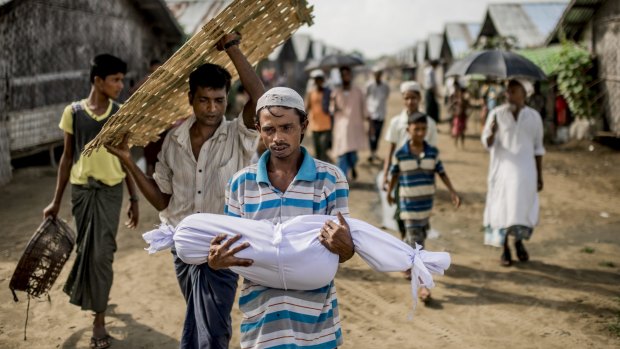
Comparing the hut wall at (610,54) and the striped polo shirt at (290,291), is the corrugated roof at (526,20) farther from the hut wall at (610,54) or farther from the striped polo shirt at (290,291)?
the striped polo shirt at (290,291)

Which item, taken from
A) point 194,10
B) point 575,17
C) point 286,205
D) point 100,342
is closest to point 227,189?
point 286,205

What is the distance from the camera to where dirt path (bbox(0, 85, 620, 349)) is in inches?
158

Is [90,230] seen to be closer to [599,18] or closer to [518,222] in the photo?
[518,222]

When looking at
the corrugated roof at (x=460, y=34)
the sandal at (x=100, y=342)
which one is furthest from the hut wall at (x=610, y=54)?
the sandal at (x=100, y=342)

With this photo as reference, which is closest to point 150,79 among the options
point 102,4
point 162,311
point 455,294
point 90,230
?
point 90,230

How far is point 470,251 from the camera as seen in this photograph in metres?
6.05

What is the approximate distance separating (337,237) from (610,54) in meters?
12.1

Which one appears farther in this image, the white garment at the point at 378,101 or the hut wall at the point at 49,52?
the white garment at the point at 378,101

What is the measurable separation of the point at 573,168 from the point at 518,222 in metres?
5.99

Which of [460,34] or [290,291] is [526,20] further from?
[290,291]

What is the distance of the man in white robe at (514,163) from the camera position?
536 cm

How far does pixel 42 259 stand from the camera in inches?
143

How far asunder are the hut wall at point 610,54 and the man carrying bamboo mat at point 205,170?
1108 centimetres

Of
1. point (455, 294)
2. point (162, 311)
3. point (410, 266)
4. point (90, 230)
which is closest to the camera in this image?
point (410, 266)
